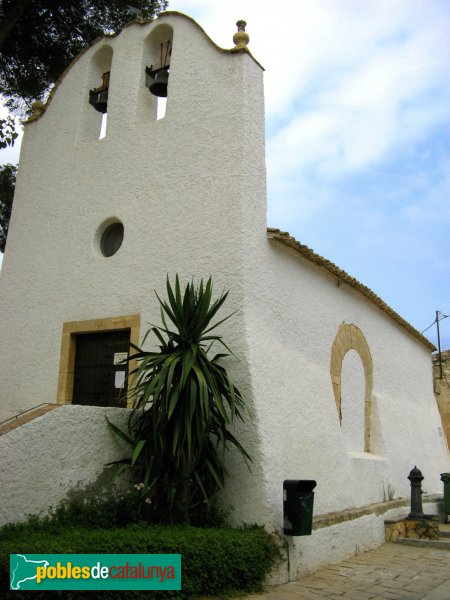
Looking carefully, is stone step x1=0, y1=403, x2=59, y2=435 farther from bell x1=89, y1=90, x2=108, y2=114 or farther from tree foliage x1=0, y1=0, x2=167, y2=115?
tree foliage x1=0, y1=0, x2=167, y2=115

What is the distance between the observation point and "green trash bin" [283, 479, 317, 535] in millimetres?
5555

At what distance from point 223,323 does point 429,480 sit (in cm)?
754

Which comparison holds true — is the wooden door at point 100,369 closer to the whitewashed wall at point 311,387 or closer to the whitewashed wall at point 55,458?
the whitewashed wall at point 55,458

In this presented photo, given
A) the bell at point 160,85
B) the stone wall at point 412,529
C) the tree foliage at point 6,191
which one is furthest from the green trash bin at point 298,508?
the tree foliage at point 6,191

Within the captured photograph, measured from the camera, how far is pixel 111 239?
8.04 m

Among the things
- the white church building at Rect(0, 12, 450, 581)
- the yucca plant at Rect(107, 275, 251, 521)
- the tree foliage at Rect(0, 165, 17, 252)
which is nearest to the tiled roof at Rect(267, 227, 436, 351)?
the white church building at Rect(0, 12, 450, 581)

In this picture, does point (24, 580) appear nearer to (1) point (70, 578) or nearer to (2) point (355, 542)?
(1) point (70, 578)

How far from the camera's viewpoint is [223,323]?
20.7 ft

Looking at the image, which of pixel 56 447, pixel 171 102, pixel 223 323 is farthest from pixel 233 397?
pixel 171 102

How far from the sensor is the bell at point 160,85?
321 inches

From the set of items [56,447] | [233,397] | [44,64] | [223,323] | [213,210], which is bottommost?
[56,447]

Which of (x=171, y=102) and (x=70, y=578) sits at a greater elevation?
(x=171, y=102)

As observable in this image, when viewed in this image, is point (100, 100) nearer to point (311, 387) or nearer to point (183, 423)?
point (311, 387)

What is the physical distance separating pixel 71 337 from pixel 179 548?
395 centimetres
